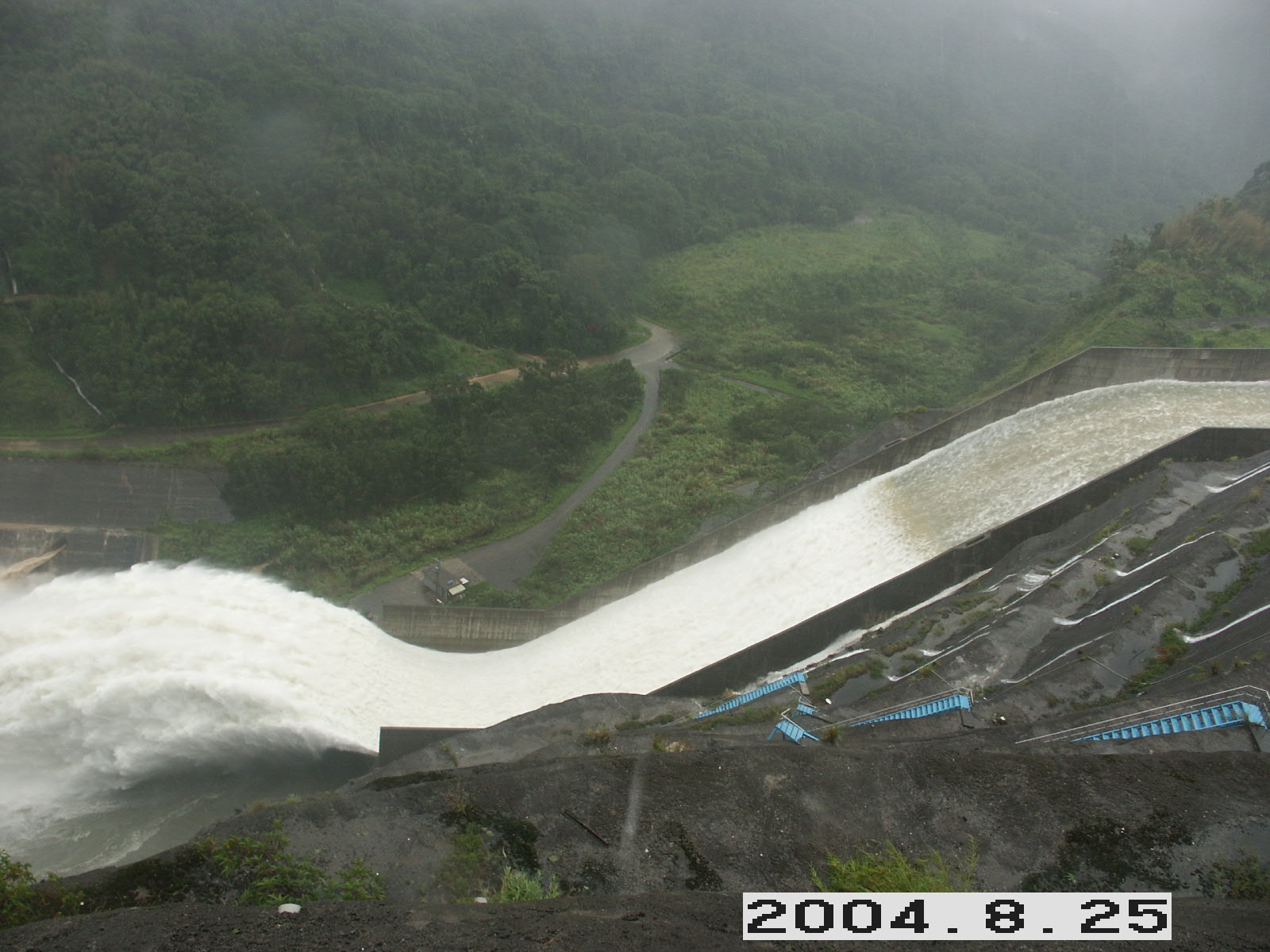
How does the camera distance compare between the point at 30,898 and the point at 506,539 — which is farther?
the point at 506,539

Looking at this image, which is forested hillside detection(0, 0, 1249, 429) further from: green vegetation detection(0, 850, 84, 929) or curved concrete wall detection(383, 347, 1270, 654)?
green vegetation detection(0, 850, 84, 929)

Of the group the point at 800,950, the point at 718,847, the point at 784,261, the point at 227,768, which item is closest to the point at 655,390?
the point at 784,261

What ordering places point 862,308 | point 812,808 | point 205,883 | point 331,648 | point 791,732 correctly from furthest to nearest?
1. point 862,308
2. point 331,648
3. point 791,732
4. point 812,808
5. point 205,883

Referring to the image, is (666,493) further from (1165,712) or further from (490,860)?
(490,860)

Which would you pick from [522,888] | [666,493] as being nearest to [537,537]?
[666,493]

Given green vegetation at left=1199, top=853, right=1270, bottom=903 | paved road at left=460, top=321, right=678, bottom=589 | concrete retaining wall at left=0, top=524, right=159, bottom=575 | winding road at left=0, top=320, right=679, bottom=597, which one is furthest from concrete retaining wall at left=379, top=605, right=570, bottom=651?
green vegetation at left=1199, top=853, right=1270, bottom=903

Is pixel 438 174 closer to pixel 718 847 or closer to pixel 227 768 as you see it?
pixel 227 768

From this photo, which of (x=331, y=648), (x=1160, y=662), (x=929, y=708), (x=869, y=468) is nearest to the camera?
(x=929, y=708)
